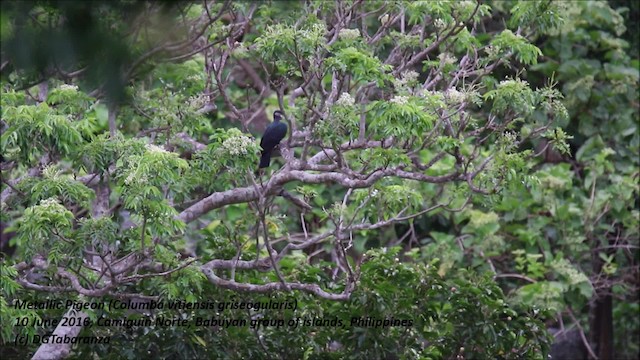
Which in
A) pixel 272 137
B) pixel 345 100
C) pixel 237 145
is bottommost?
pixel 272 137

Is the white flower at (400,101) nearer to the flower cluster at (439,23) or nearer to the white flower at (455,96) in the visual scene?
the white flower at (455,96)

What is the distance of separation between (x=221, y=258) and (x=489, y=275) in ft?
6.64

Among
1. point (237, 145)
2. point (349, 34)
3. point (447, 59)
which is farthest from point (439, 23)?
point (237, 145)

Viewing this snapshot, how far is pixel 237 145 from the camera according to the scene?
5562 mm

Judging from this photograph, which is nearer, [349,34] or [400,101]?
[400,101]

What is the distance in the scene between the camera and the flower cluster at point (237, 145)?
556cm

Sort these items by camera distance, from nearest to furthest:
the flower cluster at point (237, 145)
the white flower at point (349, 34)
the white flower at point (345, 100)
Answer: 1. the flower cluster at point (237, 145)
2. the white flower at point (345, 100)
3. the white flower at point (349, 34)

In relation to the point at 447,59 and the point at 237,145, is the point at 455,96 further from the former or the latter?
the point at 237,145

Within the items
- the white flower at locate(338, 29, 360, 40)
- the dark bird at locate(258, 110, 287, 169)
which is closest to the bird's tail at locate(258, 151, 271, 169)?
the dark bird at locate(258, 110, 287, 169)

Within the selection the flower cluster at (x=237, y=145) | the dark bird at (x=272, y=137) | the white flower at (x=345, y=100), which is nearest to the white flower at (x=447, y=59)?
the white flower at (x=345, y=100)

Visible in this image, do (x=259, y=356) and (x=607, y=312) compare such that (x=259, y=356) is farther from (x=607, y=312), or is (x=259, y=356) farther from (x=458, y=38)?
(x=607, y=312)

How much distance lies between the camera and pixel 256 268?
639cm

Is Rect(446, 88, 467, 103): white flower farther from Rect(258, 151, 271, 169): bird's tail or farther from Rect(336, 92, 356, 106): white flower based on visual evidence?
Rect(258, 151, 271, 169): bird's tail

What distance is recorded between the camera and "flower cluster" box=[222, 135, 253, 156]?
18.2 ft
